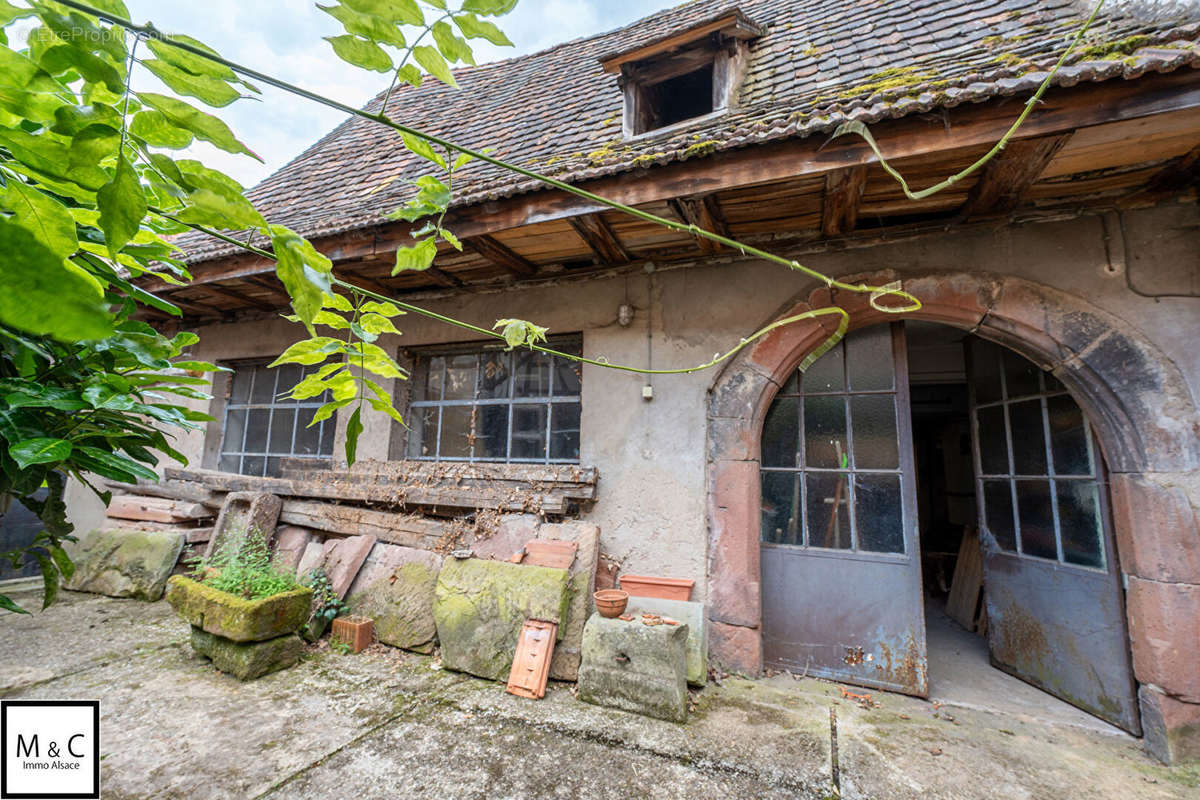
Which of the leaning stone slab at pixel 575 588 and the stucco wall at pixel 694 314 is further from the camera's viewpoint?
the leaning stone slab at pixel 575 588

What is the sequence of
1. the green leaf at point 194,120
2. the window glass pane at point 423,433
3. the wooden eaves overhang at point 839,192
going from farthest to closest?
1. the window glass pane at point 423,433
2. the wooden eaves overhang at point 839,192
3. the green leaf at point 194,120

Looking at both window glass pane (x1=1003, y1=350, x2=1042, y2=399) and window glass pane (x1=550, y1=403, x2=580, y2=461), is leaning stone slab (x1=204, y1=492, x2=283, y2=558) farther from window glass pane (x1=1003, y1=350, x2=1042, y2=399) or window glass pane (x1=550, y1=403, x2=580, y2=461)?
window glass pane (x1=1003, y1=350, x2=1042, y2=399)

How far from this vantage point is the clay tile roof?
2279mm

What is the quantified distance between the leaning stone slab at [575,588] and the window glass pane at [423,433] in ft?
5.06

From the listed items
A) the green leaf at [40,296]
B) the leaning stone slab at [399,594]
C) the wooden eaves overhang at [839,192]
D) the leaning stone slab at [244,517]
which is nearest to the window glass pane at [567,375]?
the wooden eaves overhang at [839,192]

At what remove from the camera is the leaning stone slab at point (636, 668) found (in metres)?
2.71

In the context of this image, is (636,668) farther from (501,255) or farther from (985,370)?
(985,370)

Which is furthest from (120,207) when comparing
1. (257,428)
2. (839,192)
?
(257,428)

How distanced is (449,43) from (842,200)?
9.34 ft

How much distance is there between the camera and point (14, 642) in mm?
3398

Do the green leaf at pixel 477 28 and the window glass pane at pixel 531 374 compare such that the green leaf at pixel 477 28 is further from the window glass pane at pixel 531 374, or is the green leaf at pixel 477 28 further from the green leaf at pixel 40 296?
the window glass pane at pixel 531 374

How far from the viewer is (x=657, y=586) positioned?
341cm

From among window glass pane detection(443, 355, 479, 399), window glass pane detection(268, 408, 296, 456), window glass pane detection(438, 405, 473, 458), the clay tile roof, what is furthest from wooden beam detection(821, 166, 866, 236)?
window glass pane detection(268, 408, 296, 456)

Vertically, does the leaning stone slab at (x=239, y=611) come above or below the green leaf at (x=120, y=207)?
below
